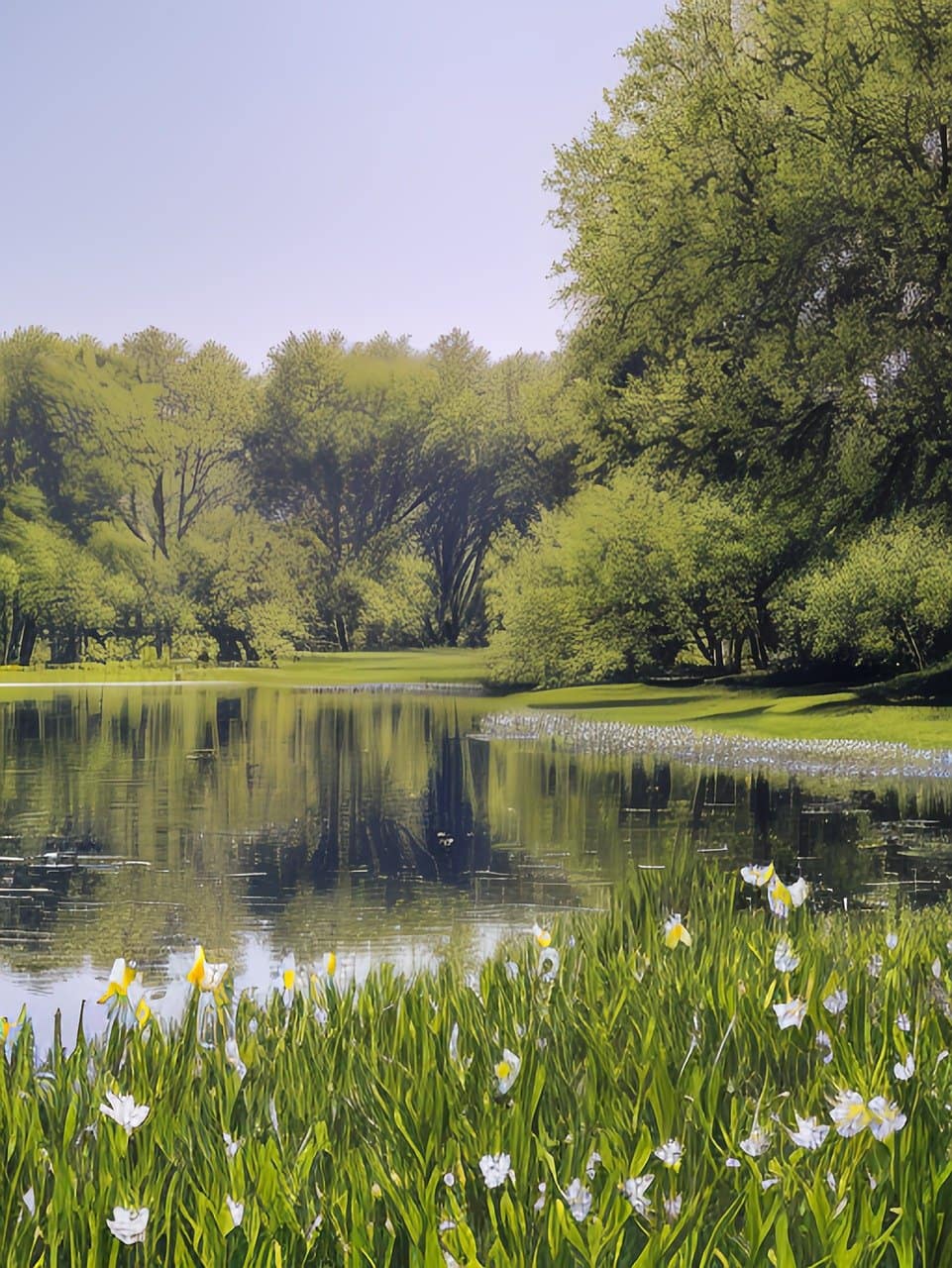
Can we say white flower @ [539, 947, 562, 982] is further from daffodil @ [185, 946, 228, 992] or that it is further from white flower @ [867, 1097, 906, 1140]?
white flower @ [867, 1097, 906, 1140]

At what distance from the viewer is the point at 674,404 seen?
20.4 m

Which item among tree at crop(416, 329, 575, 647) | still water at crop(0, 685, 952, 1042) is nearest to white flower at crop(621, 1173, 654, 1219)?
still water at crop(0, 685, 952, 1042)

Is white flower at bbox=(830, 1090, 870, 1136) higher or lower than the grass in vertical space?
higher

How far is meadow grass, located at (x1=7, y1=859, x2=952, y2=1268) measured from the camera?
2.55m

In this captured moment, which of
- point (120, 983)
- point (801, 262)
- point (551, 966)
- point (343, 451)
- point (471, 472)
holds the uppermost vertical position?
point (343, 451)

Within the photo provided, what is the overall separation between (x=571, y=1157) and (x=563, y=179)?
24.9m

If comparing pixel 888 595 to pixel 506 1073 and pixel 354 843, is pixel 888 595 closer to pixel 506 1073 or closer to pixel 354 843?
pixel 354 843

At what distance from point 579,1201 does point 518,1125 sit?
49cm

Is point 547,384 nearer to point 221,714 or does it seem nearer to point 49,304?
point 221,714

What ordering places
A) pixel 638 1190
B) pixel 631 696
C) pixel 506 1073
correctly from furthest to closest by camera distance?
pixel 631 696 < pixel 506 1073 < pixel 638 1190

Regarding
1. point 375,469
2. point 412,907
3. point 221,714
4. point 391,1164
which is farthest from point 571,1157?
point 375,469

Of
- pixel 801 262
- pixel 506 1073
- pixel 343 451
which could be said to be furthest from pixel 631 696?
pixel 506 1073

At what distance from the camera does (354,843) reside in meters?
12.9

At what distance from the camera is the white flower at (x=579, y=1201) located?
2.46m
